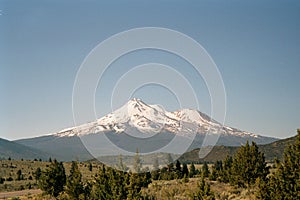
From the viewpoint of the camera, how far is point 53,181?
39.9 m

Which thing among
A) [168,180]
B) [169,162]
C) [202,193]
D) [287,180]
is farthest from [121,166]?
[168,180]

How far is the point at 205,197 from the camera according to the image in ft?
85.6

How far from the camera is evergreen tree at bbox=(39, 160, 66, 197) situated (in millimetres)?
39875

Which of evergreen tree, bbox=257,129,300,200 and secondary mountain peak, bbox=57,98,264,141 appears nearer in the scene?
evergreen tree, bbox=257,129,300,200

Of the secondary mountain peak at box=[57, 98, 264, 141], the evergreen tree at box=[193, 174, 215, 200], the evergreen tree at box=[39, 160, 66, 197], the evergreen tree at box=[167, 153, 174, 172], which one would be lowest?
the evergreen tree at box=[193, 174, 215, 200]

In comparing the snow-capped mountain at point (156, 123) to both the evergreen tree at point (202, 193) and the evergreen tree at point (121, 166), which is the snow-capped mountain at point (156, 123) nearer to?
the evergreen tree at point (121, 166)

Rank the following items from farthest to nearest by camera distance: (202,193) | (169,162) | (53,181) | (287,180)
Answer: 1. (169,162)
2. (53,181)
3. (287,180)
4. (202,193)

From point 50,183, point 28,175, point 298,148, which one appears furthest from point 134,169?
point 28,175

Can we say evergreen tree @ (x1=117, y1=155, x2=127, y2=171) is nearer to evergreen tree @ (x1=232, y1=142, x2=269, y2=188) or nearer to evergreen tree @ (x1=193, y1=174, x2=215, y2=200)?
evergreen tree @ (x1=193, y1=174, x2=215, y2=200)

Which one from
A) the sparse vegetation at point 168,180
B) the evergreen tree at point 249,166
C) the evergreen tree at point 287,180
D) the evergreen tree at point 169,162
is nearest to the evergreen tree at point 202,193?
the sparse vegetation at point 168,180

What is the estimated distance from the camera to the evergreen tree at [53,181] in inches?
1570

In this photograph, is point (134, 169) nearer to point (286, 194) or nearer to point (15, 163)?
point (286, 194)

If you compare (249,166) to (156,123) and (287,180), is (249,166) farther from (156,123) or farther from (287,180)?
(156,123)

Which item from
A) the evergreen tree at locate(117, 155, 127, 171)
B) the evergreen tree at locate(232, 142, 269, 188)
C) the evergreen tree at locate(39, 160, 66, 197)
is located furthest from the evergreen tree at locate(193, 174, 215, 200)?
the evergreen tree at locate(39, 160, 66, 197)
